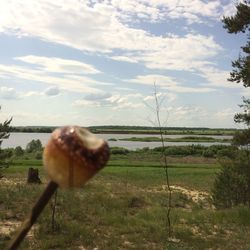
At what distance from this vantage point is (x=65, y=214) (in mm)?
14781

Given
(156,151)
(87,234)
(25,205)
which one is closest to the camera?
(87,234)

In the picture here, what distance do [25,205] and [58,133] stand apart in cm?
1566

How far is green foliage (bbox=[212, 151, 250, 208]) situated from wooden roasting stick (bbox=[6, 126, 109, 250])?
1697cm

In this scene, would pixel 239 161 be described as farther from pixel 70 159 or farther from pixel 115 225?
pixel 70 159

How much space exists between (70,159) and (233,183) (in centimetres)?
1787

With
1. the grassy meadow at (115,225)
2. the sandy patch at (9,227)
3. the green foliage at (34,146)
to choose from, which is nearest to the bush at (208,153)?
the green foliage at (34,146)

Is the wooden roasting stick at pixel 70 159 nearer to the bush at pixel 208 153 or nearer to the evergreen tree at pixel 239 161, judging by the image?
the evergreen tree at pixel 239 161

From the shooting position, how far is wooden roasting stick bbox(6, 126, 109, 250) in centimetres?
75

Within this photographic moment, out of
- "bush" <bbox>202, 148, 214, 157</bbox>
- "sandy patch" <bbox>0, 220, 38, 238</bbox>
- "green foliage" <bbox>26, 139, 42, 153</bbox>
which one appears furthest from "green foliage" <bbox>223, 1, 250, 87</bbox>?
"green foliage" <bbox>26, 139, 42, 153</bbox>

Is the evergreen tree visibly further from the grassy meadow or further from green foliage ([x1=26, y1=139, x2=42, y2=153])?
green foliage ([x1=26, y1=139, x2=42, y2=153])

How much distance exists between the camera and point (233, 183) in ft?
59.0

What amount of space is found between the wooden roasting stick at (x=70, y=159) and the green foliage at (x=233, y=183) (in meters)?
17.0

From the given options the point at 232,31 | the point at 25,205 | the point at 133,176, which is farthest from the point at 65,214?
the point at 133,176

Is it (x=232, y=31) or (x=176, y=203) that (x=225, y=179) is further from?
(x=232, y=31)
